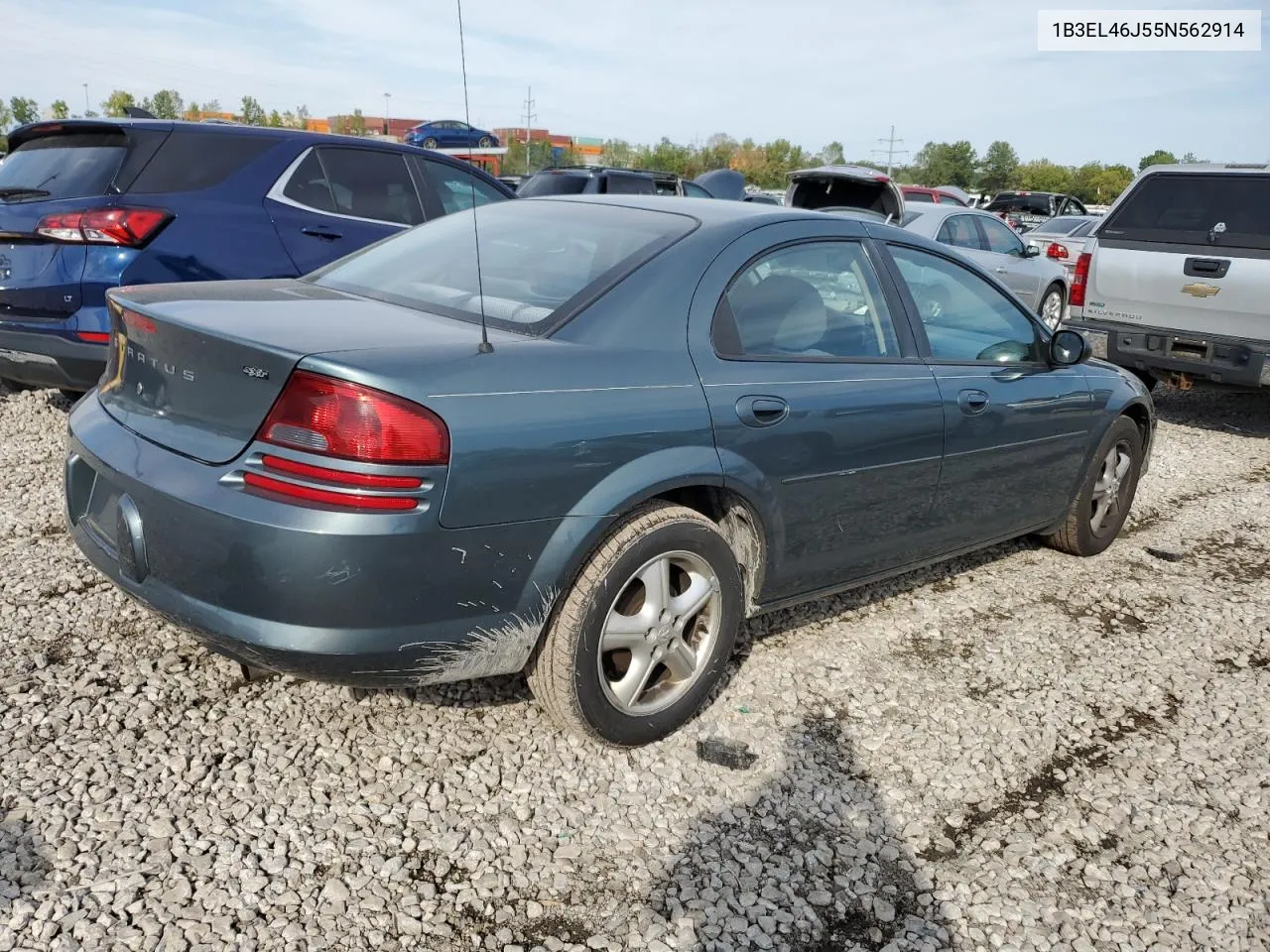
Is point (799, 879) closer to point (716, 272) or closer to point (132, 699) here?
point (716, 272)

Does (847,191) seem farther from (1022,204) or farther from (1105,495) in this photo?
(1022,204)

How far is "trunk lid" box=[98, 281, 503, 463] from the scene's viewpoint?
7.88 ft

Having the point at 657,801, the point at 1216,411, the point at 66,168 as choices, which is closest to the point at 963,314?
the point at 657,801

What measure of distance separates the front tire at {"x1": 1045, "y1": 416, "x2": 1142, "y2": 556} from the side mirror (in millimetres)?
579

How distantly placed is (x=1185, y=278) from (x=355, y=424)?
6771 mm

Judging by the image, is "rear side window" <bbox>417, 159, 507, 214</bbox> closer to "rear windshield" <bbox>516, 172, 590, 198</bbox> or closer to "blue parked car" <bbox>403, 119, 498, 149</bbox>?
"rear windshield" <bbox>516, 172, 590, 198</bbox>

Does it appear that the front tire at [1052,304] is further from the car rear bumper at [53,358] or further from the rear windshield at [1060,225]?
the car rear bumper at [53,358]

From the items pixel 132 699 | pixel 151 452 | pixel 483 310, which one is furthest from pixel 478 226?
pixel 132 699

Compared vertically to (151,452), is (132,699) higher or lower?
lower

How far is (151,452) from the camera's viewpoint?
2562 mm

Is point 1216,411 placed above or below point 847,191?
below

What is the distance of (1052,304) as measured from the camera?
11898mm

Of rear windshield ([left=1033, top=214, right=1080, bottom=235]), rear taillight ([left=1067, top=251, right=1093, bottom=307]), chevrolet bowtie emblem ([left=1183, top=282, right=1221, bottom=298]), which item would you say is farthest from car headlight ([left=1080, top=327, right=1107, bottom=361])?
rear windshield ([left=1033, top=214, right=1080, bottom=235])

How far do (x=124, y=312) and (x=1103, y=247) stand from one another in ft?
23.3
